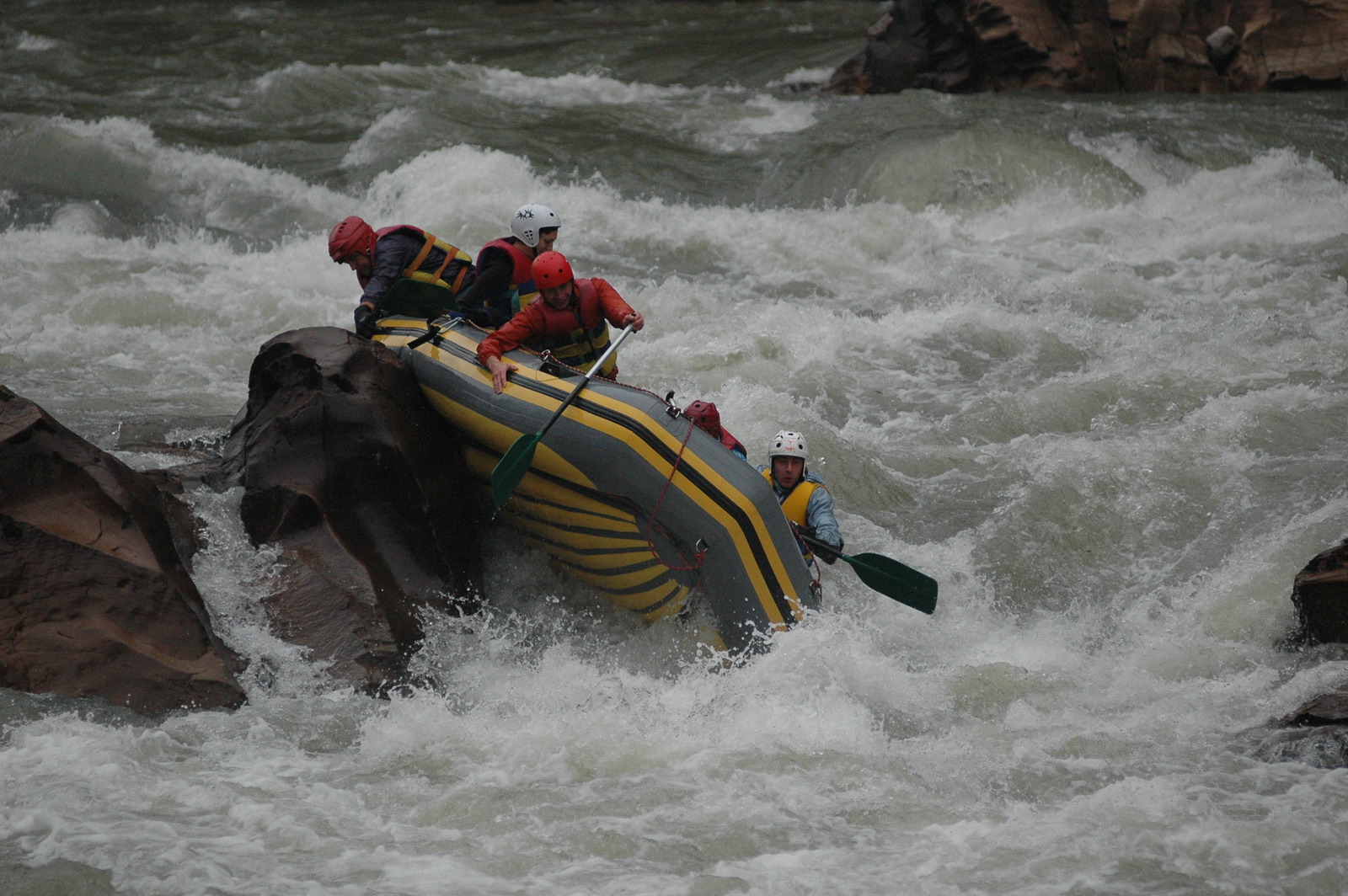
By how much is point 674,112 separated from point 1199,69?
18.4 feet

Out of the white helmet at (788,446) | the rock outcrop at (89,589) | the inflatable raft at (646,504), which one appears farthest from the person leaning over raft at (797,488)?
the rock outcrop at (89,589)

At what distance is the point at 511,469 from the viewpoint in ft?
16.2

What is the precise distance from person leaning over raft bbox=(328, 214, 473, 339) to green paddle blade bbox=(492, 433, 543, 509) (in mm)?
1053

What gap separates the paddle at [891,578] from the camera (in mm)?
5332

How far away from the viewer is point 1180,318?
8.89m

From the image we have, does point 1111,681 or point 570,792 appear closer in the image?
point 570,792

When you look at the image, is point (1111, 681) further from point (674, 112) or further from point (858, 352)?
point (674, 112)

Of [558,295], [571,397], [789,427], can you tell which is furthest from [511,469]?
[789,427]

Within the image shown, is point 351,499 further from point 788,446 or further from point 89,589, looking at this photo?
point 788,446

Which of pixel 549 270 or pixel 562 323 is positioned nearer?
pixel 549 270

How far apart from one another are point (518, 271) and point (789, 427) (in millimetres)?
2034

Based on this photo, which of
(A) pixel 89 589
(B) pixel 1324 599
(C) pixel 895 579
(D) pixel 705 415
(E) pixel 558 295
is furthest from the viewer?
(E) pixel 558 295

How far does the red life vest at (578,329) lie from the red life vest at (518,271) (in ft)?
1.08

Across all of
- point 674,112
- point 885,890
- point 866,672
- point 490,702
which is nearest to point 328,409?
point 490,702
